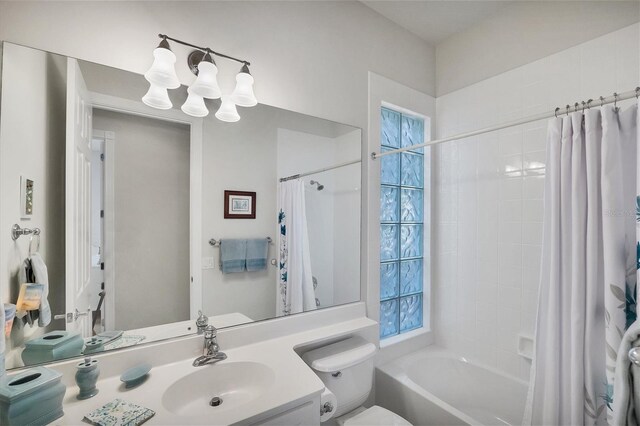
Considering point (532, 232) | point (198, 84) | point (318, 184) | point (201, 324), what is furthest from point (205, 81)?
point (532, 232)

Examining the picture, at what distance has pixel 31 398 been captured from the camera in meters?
0.78

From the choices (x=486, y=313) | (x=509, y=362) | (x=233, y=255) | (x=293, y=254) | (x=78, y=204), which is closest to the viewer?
(x=78, y=204)

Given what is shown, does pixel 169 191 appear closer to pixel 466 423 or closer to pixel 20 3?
pixel 20 3

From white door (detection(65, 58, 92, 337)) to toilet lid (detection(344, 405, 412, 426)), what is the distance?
4.13 feet

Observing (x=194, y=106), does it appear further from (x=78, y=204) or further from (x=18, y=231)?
(x=18, y=231)

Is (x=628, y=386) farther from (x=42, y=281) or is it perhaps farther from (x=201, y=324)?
(x=42, y=281)

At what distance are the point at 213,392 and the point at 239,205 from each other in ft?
2.63

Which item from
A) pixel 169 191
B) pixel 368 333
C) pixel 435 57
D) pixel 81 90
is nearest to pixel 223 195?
pixel 169 191

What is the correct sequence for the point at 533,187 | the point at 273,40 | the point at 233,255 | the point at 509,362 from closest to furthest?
the point at 233,255, the point at 273,40, the point at 533,187, the point at 509,362

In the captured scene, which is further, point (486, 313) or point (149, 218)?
point (486, 313)

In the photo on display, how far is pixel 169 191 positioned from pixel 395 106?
1571 mm

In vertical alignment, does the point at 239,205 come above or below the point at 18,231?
above

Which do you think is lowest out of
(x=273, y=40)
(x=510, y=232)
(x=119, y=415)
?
(x=119, y=415)

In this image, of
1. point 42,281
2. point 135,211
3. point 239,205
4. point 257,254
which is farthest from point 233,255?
point 42,281
